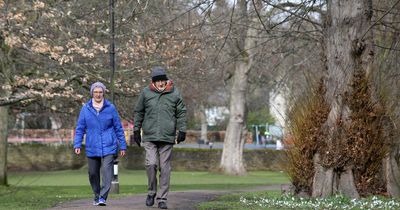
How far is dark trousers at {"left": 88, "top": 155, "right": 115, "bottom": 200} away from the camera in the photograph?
36.9 feet

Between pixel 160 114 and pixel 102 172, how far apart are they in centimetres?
119

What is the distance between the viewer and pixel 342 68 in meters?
12.6

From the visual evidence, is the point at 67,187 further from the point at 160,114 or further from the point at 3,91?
the point at 160,114

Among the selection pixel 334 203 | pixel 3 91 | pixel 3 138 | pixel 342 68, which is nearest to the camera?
pixel 334 203

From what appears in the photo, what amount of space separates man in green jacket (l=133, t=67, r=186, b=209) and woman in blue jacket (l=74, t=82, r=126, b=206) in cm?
36

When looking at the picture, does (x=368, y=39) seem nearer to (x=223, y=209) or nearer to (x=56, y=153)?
(x=223, y=209)

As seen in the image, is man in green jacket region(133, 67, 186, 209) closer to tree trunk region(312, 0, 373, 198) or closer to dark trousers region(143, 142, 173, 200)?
dark trousers region(143, 142, 173, 200)

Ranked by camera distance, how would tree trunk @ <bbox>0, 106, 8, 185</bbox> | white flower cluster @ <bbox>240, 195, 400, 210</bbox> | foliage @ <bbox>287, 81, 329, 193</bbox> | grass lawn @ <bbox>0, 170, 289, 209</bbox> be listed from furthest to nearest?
tree trunk @ <bbox>0, 106, 8, 185</bbox> → grass lawn @ <bbox>0, 170, 289, 209</bbox> → foliage @ <bbox>287, 81, 329, 193</bbox> → white flower cluster @ <bbox>240, 195, 400, 210</bbox>

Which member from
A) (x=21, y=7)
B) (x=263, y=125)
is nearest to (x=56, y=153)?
(x=21, y=7)

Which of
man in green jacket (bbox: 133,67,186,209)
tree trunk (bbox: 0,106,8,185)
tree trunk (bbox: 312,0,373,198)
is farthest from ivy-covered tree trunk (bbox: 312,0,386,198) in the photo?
tree trunk (bbox: 0,106,8,185)

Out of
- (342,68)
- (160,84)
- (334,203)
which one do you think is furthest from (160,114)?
(342,68)

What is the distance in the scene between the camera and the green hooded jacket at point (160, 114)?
36.7 ft

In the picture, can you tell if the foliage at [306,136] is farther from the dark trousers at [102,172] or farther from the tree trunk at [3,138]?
the tree trunk at [3,138]

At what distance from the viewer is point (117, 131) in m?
11.5
